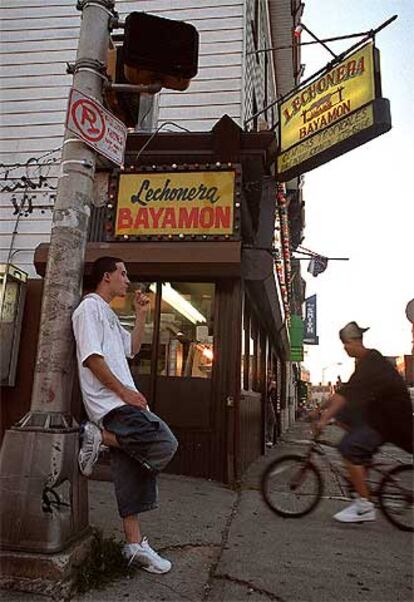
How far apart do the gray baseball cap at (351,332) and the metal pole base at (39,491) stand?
137 inches

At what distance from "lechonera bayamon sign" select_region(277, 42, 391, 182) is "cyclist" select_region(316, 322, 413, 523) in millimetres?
3167

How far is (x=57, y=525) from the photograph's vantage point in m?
2.88

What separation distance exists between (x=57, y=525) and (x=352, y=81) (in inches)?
262

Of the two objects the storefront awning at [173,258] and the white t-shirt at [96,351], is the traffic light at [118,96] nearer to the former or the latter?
the white t-shirt at [96,351]

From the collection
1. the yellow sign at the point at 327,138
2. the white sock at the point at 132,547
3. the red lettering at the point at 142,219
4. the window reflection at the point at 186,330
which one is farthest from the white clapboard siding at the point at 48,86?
the white sock at the point at 132,547

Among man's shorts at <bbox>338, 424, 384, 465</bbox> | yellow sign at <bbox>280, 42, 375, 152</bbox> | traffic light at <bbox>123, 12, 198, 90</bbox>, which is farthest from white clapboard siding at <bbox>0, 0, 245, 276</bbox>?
man's shorts at <bbox>338, 424, 384, 465</bbox>

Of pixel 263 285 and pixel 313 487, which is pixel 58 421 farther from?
pixel 263 285

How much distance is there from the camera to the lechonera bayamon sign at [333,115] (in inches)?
257

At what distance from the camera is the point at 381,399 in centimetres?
505

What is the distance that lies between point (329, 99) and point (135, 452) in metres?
6.11

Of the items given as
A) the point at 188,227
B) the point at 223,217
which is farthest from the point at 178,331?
the point at 223,217

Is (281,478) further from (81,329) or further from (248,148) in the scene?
(248,148)

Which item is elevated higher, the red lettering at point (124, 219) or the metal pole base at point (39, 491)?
the red lettering at point (124, 219)

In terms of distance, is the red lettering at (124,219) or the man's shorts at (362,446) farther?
the red lettering at (124,219)
